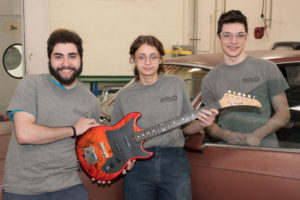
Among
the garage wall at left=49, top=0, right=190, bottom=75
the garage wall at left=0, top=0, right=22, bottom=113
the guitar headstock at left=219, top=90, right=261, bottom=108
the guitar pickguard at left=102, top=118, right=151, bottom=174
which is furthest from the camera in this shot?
the garage wall at left=49, top=0, right=190, bottom=75

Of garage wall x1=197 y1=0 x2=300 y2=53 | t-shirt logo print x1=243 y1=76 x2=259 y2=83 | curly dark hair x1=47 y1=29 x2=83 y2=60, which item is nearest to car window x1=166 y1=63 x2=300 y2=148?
t-shirt logo print x1=243 y1=76 x2=259 y2=83

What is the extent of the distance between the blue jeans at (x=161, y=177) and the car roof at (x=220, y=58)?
843 mm

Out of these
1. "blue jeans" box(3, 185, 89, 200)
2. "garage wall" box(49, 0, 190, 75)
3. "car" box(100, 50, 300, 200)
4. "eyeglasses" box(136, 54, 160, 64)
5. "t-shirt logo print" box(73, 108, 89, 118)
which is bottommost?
"blue jeans" box(3, 185, 89, 200)

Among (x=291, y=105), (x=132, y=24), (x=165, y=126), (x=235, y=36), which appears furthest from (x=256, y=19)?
(x=165, y=126)

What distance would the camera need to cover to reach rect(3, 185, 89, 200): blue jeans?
1.89 metres

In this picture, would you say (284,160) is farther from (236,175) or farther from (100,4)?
(100,4)

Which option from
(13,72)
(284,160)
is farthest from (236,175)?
(13,72)

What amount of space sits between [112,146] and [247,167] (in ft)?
2.83

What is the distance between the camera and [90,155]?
213 centimetres

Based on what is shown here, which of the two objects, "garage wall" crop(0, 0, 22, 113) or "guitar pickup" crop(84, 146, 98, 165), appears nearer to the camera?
"guitar pickup" crop(84, 146, 98, 165)

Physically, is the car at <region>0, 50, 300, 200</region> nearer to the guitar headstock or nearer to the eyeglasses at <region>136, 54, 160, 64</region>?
the guitar headstock

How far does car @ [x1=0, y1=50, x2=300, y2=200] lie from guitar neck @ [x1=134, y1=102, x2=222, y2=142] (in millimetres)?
283

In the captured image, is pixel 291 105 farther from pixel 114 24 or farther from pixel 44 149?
pixel 114 24

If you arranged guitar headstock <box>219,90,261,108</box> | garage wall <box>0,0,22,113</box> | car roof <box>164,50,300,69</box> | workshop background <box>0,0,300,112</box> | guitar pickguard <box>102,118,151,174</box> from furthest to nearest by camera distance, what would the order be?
workshop background <box>0,0,300,112</box>
garage wall <box>0,0,22,113</box>
car roof <box>164,50,300,69</box>
guitar pickguard <box>102,118,151,174</box>
guitar headstock <box>219,90,261,108</box>
